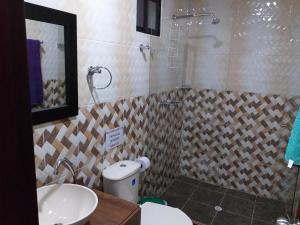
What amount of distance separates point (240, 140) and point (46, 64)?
2.23 metres

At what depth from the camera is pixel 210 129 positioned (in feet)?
9.57

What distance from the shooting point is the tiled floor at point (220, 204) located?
7.81 feet

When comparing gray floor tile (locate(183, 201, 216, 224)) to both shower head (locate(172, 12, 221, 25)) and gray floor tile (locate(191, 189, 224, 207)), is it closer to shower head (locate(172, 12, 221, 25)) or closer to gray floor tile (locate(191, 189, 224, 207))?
gray floor tile (locate(191, 189, 224, 207))

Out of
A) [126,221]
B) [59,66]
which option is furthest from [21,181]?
[59,66]

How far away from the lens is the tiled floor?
7.81 feet

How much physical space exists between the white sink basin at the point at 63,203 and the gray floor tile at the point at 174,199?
149 cm

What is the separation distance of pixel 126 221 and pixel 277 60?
7.11ft

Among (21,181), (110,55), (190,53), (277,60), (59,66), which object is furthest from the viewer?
(190,53)

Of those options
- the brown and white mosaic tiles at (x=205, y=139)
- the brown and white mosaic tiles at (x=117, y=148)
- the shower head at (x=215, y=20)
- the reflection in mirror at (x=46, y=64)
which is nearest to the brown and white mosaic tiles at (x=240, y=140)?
the brown and white mosaic tiles at (x=205, y=139)

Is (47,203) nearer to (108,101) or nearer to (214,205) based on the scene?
(108,101)

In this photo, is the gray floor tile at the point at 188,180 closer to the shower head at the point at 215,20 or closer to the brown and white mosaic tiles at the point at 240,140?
the brown and white mosaic tiles at the point at 240,140

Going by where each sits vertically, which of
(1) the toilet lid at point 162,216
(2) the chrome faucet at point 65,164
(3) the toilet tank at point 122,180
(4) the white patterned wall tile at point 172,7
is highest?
(4) the white patterned wall tile at point 172,7

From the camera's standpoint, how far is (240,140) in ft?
9.07

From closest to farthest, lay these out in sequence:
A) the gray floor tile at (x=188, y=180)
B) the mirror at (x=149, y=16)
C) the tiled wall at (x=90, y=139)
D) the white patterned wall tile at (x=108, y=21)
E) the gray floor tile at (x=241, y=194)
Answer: the tiled wall at (x=90, y=139) → the white patterned wall tile at (x=108, y=21) → the mirror at (x=149, y=16) → the gray floor tile at (x=241, y=194) → the gray floor tile at (x=188, y=180)
